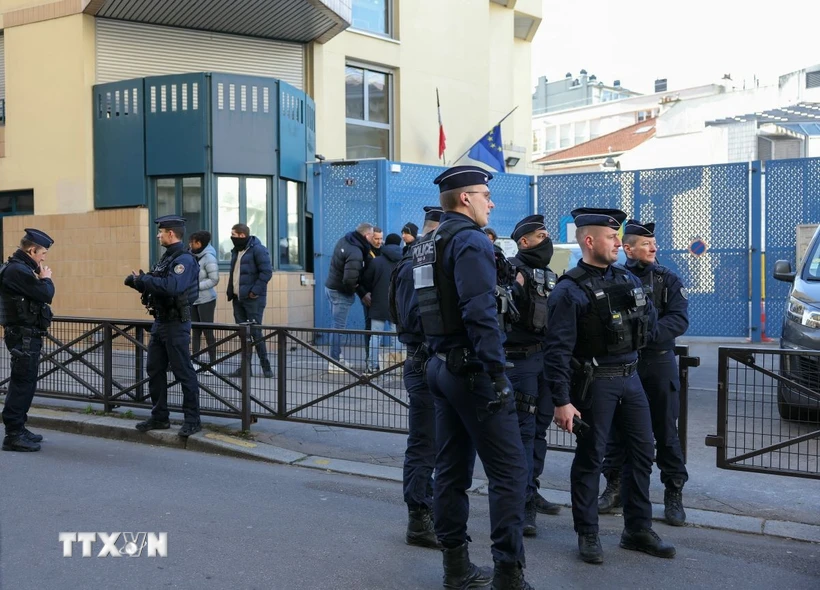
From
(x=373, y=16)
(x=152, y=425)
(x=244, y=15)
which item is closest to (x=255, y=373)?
(x=152, y=425)

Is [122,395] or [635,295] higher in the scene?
[635,295]

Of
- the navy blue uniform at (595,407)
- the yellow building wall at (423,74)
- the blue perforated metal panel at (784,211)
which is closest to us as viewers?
the navy blue uniform at (595,407)

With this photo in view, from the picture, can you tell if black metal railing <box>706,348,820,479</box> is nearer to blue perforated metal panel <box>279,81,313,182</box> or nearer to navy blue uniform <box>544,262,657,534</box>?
navy blue uniform <box>544,262,657,534</box>

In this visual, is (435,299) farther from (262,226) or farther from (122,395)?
(262,226)

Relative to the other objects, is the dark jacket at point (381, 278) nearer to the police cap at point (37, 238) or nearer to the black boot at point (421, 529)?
the police cap at point (37, 238)

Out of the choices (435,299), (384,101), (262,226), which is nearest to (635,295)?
(435,299)

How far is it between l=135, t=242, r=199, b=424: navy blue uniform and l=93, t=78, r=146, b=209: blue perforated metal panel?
5.87 meters

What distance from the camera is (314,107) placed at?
14781 millimetres

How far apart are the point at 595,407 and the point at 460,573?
1.22 meters

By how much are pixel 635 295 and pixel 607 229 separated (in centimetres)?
41

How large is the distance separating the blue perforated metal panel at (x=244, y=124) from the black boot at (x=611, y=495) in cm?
868

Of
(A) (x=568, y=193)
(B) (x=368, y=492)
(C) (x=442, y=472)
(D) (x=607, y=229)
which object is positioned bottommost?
(B) (x=368, y=492)

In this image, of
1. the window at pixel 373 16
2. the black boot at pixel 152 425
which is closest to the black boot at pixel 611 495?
the black boot at pixel 152 425

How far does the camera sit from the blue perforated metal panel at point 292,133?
523 inches
